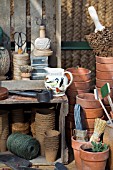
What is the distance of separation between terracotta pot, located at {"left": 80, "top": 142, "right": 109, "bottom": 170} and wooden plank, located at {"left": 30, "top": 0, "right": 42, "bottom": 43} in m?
1.43

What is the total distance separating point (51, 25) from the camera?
16.8 feet

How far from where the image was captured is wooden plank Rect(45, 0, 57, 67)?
5061 mm

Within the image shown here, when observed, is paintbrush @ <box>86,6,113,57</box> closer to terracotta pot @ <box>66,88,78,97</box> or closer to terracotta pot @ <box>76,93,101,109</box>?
terracotta pot @ <box>66,88,78,97</box>

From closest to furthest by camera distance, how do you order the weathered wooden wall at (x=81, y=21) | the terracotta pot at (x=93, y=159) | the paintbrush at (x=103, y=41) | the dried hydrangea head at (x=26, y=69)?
the terracotta pot at (x=93, y=159), the dried hydrangea head at (x=26, y=69), the paintbrush at (x=103, y=41), the weathered wooden wall at (x=81, y=21)

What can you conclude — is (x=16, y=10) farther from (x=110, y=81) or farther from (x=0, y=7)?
(x=110, y=81)

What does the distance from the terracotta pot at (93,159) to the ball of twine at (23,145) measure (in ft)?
2.04

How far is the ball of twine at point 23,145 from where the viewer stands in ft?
15.8

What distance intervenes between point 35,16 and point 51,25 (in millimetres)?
203

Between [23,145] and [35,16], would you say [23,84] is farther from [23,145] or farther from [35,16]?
[35,16]

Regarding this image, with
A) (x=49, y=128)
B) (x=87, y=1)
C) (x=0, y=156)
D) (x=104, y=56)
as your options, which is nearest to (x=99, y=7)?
(x=87, y=1)

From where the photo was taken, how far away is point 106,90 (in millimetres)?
4504

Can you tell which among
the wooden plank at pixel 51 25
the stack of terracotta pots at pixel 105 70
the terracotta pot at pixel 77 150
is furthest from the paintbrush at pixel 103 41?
the terracotta pot at pixel 77 150

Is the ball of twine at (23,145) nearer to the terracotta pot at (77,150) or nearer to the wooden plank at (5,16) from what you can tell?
the terracotta pot at (77,150)

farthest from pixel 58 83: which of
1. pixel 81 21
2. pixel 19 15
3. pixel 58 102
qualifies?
pixel 81 21
